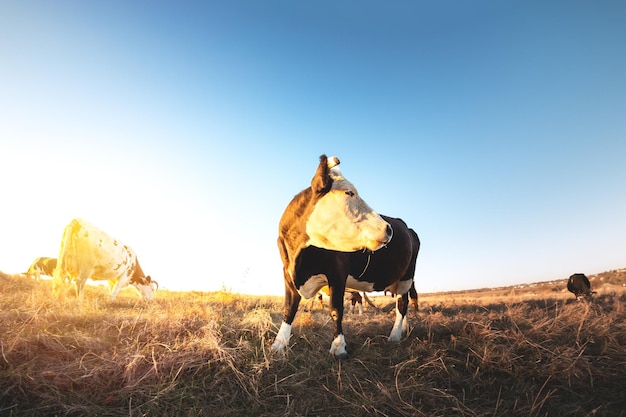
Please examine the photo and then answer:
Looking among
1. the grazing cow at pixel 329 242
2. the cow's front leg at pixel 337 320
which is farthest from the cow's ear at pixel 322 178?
the cow's front leg at pixel 337 320

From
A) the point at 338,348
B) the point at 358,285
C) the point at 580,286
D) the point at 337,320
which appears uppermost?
the point at 358,285

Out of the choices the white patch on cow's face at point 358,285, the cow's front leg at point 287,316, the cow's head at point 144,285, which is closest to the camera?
the cow's front leg at point 287,316

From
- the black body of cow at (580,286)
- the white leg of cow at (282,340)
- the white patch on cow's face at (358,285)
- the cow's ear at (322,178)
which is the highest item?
the cow's ear at (322,178)

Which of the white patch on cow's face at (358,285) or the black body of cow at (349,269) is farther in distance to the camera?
the white patch on cow's face at (358,285)

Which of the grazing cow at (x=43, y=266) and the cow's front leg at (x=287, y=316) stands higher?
the grazing cow at (x=43, y=266)

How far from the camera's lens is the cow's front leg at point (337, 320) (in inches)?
174

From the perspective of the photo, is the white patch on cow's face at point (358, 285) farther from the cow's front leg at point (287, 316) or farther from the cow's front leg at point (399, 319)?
the cow's front leg at point (287, 316)

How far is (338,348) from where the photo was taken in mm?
4445

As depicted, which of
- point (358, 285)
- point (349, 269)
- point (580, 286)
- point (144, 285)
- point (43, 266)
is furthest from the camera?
point (43, 266)

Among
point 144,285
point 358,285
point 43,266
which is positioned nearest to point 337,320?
point 358,285

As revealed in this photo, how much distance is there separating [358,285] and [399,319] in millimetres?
1015

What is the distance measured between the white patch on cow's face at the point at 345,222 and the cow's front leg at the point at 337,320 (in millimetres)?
716

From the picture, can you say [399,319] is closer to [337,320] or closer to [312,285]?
[337,320]

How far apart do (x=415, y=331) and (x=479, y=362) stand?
1728 mm
